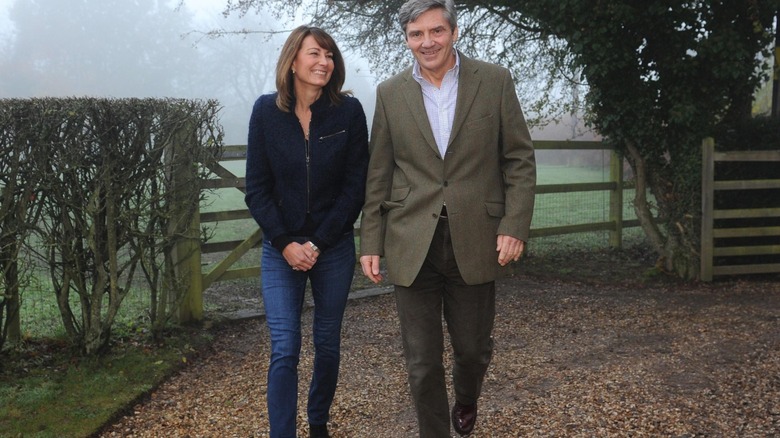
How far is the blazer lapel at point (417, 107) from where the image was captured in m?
3.34

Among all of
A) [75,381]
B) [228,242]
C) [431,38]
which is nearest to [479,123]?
[431,38]

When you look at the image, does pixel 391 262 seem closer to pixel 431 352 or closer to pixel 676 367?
pixel 431 352

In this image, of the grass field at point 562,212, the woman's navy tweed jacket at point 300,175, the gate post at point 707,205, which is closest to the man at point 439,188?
the woman's navy tweed jacket at point 300,175

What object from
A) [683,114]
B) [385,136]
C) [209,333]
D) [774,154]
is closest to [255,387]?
[209,333]

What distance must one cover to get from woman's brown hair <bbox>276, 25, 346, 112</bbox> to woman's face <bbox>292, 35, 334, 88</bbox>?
2cm

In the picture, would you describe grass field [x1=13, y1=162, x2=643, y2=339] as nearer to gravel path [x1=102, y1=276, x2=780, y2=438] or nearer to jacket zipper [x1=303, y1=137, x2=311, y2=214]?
gravel path [x1=102, y1=276, x2=780, y2=438]

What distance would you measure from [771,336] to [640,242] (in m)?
5.86

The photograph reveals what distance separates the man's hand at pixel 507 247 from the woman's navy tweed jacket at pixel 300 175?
2.25 ft

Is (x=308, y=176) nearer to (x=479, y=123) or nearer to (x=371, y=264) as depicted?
(x=371, y=264)

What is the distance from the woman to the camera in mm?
3420

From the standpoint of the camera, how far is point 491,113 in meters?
3.36

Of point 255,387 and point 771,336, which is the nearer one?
point 255,387

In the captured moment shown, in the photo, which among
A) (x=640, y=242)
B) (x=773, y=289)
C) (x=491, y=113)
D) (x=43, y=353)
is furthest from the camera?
(x=640, y=242)

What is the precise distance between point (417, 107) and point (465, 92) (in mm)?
221
